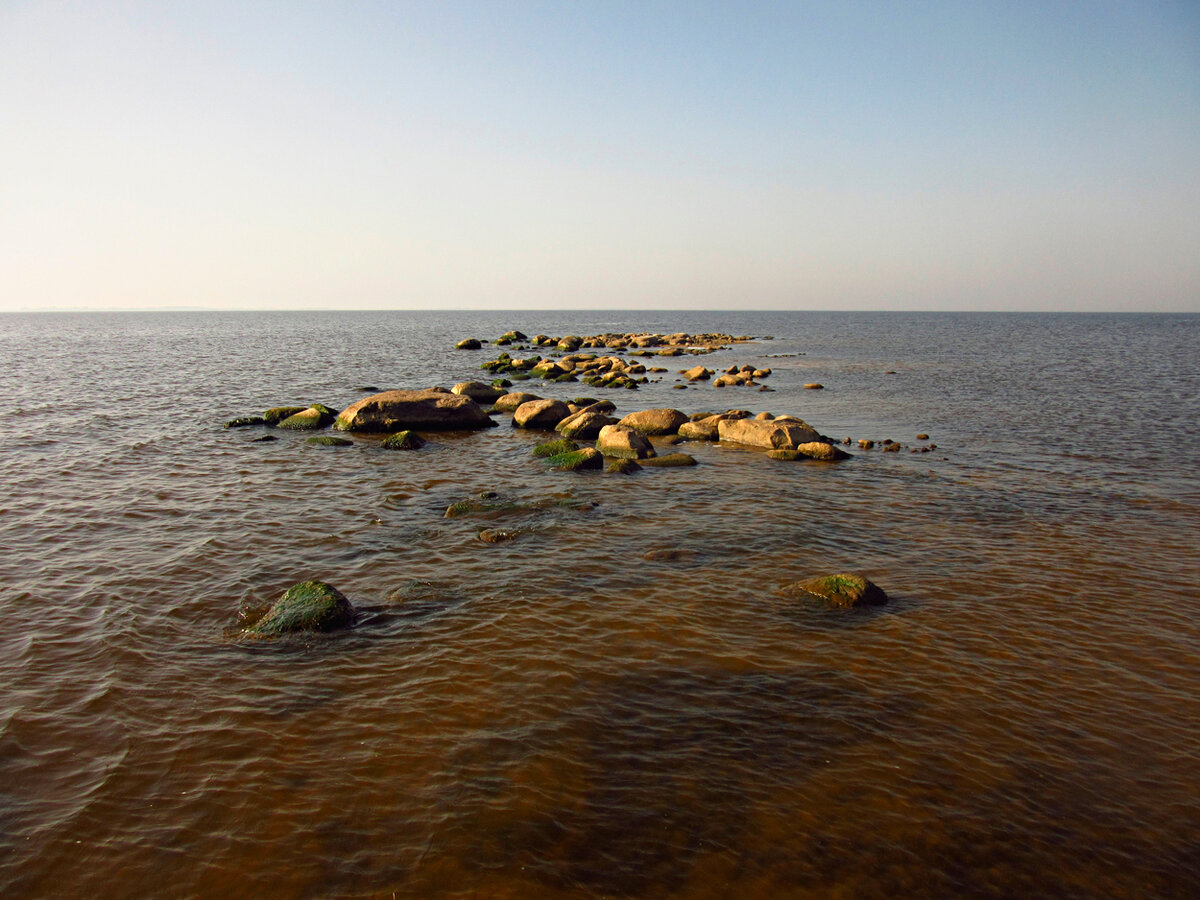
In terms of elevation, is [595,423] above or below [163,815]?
above

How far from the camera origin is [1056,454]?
24.8 metres

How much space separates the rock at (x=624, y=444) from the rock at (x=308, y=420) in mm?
12682

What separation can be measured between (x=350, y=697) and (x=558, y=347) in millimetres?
75210

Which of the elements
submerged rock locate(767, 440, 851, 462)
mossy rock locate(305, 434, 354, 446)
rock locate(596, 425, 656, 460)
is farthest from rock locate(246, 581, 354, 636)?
submerged rock locate(767, 440, 851, 462)

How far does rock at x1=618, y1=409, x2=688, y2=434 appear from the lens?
92.5ft

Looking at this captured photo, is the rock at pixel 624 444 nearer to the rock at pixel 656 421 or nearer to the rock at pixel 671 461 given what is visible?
the rock at pixel 671 461

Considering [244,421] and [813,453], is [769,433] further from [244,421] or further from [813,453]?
[244,421]

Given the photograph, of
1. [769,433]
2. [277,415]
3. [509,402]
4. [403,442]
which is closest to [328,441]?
[403,442]

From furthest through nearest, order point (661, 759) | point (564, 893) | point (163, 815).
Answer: point (661, 759) → point (163, 815) → point (564, 893)

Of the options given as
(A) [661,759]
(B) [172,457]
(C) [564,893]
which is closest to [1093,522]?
(A) [661,759]

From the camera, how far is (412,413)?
28.8m

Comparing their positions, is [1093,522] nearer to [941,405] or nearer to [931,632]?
[931,632]

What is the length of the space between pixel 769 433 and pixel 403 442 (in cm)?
1384

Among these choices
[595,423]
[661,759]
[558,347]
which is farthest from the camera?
[558,347]
